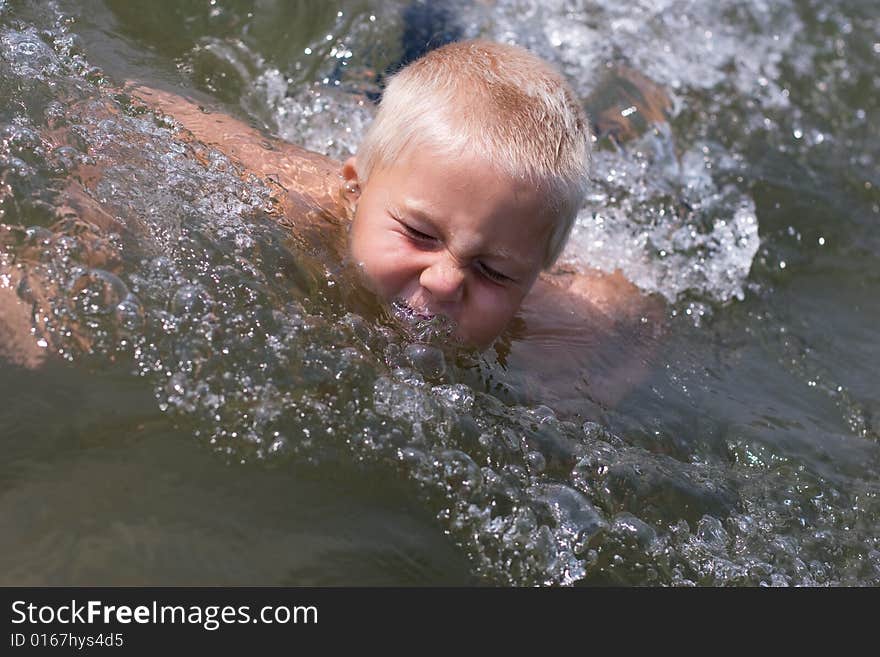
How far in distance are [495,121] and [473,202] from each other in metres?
0.23

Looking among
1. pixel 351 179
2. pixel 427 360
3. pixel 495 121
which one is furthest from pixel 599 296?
pixel 427 360

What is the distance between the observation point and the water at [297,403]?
205 cm

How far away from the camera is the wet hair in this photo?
2.68 m

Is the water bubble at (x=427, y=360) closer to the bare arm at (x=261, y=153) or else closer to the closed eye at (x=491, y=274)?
the closed eye at (x=491, y=274)

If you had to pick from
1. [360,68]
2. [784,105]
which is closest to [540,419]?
[360,68]

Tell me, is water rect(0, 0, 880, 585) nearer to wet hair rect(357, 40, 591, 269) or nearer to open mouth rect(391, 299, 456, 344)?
open mouth rect(391, 299, 456, 344)

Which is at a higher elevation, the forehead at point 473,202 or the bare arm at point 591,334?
the forehead at point 473,202

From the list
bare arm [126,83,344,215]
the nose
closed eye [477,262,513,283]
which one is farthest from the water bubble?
bare arm [126,83,344,215]

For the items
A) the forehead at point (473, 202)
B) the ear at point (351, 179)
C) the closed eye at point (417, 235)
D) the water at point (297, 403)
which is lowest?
the water at point (297, 403)

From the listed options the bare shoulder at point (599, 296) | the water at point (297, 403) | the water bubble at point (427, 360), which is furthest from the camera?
the bare shoulder at point (599, 296)

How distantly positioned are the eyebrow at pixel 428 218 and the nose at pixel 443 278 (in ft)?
0.23

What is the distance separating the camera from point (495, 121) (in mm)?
2709

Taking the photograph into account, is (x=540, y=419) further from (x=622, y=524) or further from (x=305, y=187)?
(x=305, y=187)

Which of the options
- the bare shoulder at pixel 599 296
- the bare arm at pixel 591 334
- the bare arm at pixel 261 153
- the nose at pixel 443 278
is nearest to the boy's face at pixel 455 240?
the nose at pixel 443 278
